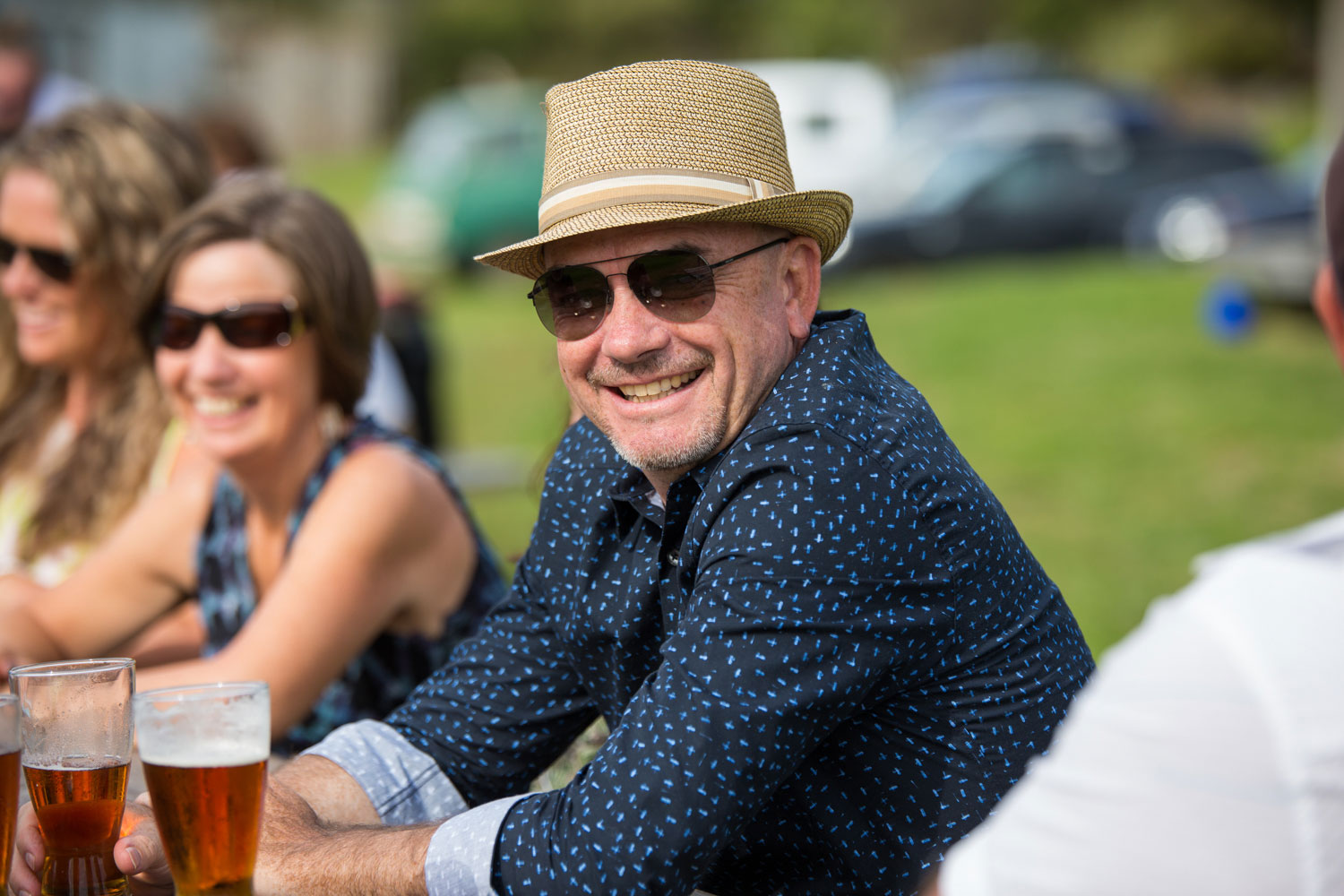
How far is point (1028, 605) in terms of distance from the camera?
81.0 inches

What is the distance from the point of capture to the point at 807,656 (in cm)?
181

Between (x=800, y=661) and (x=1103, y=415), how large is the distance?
26.3 feet

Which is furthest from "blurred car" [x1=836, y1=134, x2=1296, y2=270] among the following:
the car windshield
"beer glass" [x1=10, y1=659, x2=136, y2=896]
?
"beer glass" [x1=10, y1=659, x2=136, y2=896]

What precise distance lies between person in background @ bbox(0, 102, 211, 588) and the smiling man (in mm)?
1710

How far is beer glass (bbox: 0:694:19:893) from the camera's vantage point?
1.85 meters

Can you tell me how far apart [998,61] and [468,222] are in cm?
1544

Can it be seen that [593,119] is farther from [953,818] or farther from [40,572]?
[40,572]

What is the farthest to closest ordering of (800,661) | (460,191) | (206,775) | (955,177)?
1. (460,191)
2. (955,177)
3. (800,661)
4. (206,775)

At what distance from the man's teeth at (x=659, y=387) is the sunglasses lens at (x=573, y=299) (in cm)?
12

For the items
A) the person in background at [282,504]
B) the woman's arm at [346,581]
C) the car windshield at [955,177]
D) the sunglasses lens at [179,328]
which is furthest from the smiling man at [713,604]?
the car windshield at [955,177]

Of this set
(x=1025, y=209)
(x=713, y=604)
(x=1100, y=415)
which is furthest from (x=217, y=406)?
(x=1025, y=209)

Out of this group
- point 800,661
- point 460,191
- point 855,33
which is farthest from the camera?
point 855,33

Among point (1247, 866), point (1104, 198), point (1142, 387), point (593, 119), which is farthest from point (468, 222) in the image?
point (1247, 866)

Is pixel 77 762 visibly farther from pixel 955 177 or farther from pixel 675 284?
pixel 955 177
